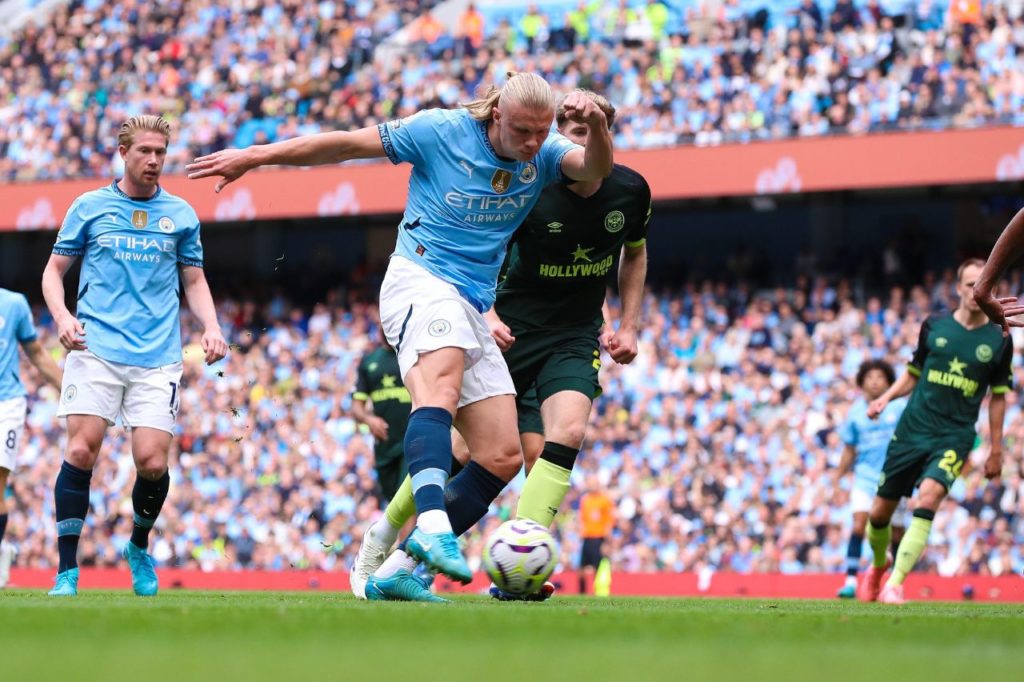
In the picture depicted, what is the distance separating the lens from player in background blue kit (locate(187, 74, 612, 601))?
608 cm

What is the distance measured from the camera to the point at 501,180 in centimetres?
645

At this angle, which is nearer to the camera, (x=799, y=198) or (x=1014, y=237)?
(x=1014, y=237)

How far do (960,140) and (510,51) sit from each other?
Result: 705 cm

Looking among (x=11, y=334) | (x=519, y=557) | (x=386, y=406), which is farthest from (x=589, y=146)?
(x=386, y=406)

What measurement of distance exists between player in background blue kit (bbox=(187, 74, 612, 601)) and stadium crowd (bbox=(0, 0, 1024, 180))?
1338 cm

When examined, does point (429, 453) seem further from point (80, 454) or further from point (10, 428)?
point (10, 428)

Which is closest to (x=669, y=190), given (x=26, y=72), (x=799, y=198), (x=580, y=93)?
(x=799, y=198)

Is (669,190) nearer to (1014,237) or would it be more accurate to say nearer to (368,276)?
(368,276)

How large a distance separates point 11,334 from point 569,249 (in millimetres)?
4515

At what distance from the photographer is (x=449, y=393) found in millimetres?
6148

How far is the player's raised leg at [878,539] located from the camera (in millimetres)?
10375

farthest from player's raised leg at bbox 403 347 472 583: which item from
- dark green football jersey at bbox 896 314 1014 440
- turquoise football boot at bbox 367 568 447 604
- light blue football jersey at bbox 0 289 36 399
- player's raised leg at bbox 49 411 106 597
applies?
dark green football jersey at bbox 896 314 1014 440

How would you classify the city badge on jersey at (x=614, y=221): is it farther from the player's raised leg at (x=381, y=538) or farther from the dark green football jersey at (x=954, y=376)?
the dark green football jersey at (x=954, y=376)

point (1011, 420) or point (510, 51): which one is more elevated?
point (510, 51)
